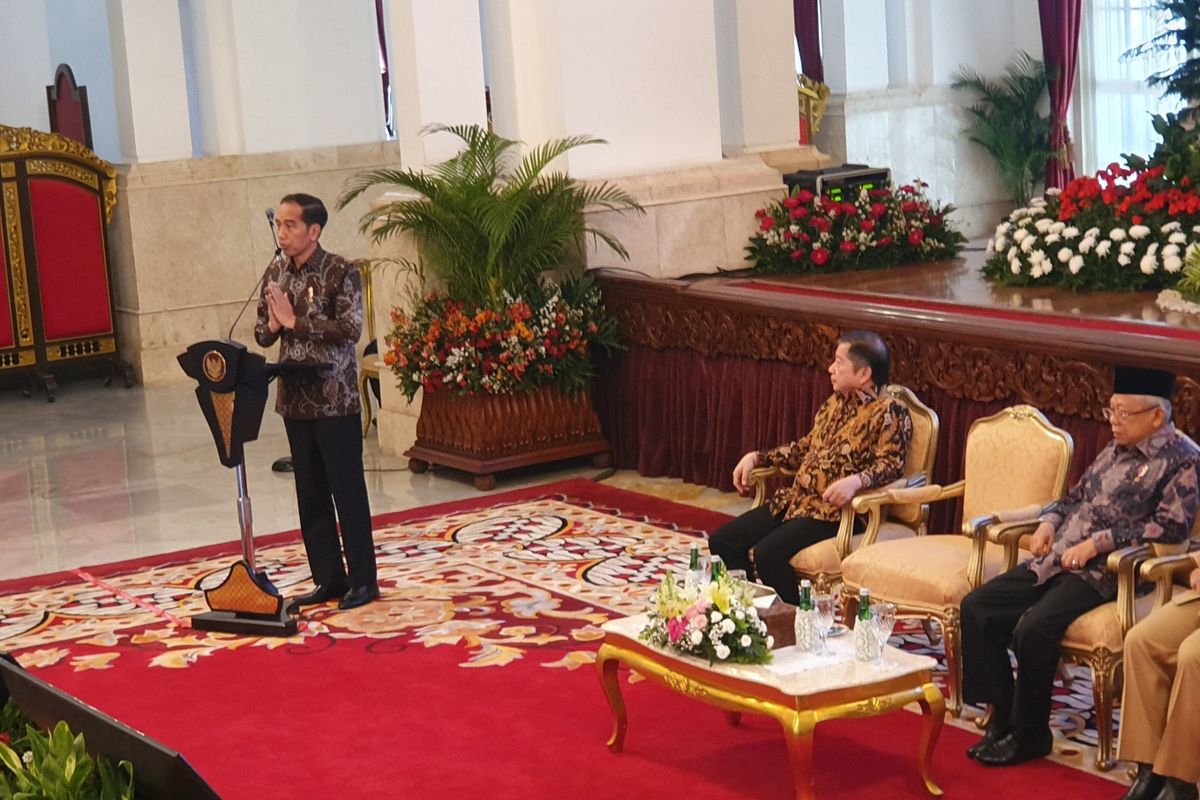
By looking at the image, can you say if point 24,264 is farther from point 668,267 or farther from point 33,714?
point 33,714

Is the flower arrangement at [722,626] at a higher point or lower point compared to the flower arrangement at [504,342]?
lower

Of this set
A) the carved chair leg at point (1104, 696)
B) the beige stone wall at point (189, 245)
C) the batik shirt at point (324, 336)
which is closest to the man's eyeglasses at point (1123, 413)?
the carved chair leg at point (1104, 696)

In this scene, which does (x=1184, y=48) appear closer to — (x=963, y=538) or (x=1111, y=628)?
(x=963, y=538)

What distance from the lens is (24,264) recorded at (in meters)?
13.3

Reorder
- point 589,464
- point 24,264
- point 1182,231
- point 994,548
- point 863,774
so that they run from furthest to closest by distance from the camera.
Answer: point 24,264, point 589,464, point 1182,231, point 994,548, point 863,774

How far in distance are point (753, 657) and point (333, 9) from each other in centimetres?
1053

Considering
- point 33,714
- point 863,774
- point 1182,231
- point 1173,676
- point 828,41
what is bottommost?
point 863,774

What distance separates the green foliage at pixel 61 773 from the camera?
3.23 metres

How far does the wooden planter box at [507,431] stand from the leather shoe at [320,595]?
7.22 feet

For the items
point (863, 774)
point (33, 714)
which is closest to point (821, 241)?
point (863, 774)

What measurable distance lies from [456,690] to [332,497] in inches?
52.3

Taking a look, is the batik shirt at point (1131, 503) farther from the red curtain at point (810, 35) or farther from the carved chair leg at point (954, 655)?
the red curtain at point (810, 35)

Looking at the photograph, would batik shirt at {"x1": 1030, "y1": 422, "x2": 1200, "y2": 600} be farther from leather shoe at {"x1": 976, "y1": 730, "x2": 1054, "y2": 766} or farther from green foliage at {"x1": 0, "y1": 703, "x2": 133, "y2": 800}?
green foliage at {"x1": 0, "y1": 703, "x2": 133, "y2": 800}

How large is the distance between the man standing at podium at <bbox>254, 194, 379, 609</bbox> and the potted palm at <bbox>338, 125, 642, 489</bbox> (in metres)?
2.30
